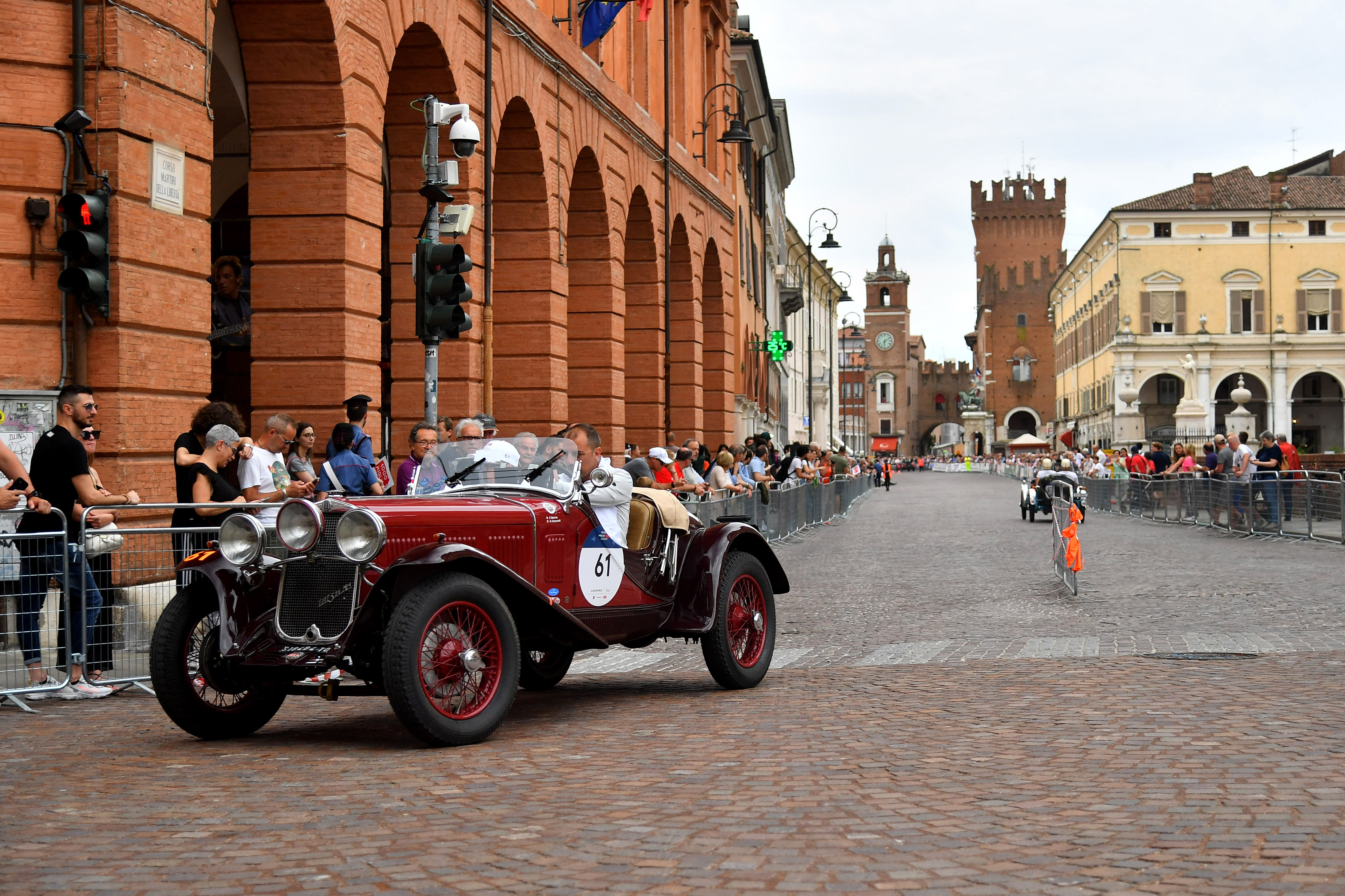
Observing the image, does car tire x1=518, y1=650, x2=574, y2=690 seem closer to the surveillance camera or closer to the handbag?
the handbag

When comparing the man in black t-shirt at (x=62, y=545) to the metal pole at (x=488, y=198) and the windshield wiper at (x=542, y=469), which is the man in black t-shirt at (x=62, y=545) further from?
the metal pole at (x=488, y=198)

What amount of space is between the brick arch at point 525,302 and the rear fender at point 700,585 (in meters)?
12.9

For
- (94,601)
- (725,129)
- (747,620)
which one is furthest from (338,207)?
(725,129)

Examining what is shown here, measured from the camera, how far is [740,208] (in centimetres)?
4284

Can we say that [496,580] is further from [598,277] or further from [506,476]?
[598,277]

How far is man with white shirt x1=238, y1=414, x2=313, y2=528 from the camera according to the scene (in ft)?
35.0

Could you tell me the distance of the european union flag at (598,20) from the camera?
80.1 ft

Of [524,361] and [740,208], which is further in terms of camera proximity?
[740,208]

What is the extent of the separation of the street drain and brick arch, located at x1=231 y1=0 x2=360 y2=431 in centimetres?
827

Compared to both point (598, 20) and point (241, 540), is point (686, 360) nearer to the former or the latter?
point (598, 20)

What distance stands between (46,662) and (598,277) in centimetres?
1803

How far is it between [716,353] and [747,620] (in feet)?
95.0

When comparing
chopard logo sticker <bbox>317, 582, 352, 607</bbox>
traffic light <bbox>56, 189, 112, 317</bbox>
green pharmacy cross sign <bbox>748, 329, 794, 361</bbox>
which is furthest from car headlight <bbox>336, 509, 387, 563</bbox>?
green pharmacy cross sign <bbox>748, 329, 794, 361</bbox>

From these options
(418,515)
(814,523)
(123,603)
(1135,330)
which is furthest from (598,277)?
(1135,330)
